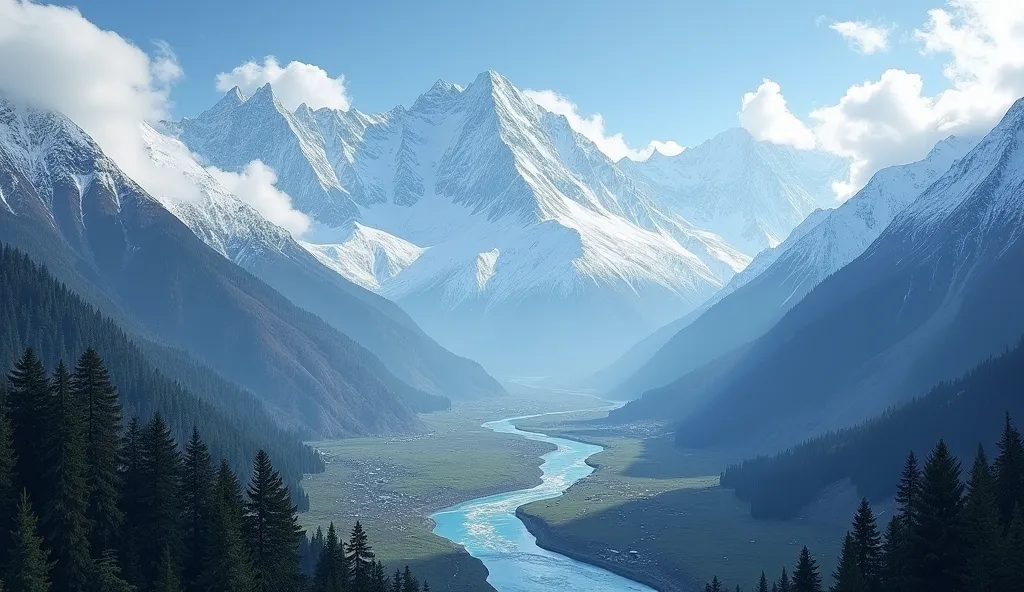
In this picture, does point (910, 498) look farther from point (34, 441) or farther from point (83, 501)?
point (34, 441)

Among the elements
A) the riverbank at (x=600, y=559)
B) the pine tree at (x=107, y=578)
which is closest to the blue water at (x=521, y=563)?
the riverbank at (x=600, y=559)

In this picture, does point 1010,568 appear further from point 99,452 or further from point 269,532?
point 99,452

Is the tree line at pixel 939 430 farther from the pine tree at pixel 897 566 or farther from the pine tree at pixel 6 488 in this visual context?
the pine tree at pixel 6 488

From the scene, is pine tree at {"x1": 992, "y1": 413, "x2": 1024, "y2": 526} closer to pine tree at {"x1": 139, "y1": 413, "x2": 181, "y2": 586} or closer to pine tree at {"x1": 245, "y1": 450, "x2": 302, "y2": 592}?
pine tree at {"x1": 245, "y1": 450, "x2": 302, "y2": 592}

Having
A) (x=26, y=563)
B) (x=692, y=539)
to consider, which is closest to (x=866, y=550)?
(x=26, y=563)

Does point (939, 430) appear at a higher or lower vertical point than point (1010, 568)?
higher

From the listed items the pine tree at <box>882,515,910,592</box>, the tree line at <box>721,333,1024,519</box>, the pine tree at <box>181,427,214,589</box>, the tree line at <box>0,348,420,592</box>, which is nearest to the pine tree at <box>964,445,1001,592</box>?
the pine tree at <box>882,515,910,592</box>
